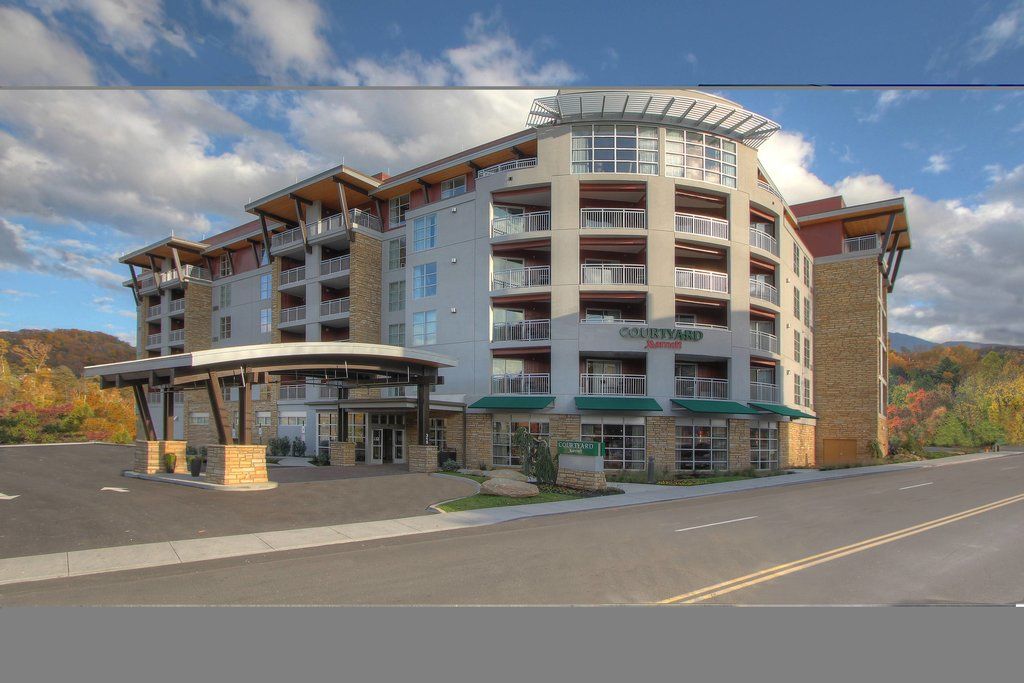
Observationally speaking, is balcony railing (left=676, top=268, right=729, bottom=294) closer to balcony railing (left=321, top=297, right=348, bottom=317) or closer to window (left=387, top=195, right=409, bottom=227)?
window (left=387, top=195, right=409, bottom=227)

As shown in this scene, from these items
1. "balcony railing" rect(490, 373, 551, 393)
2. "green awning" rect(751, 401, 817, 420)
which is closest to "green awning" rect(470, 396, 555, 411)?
"balcony railing" rect(490, 373, 551, 393)

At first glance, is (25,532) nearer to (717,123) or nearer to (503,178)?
(503,178)

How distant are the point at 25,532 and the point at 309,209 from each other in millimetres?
33996

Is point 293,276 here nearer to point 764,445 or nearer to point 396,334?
point 396,334

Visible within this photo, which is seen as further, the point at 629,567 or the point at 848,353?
the point at 848,353

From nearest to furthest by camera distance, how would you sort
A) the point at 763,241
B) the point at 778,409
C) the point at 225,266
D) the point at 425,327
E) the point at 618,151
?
1. the point at 618,151
2. the point at 778,409
3. the point at 763,241
4. the point at 425,327
5. the point at 225,266

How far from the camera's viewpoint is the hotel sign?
3186 cm

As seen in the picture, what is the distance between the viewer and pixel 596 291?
32.5 metres

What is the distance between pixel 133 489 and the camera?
18422mm

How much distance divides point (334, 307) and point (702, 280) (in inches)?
938

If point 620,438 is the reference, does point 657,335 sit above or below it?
above

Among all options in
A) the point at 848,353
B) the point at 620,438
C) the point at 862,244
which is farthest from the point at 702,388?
the point at 862,244

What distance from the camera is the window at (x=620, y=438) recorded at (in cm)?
3127

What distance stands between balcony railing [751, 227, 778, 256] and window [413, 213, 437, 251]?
738 inches
